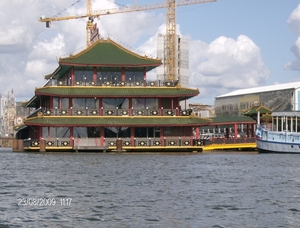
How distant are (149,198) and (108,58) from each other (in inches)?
2318

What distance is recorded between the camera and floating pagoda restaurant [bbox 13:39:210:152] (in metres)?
87.2

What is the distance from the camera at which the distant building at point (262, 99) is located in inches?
5187

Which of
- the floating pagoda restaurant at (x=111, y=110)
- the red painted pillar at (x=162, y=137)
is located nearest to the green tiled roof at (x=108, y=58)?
the floating pagoda restaurant at (x=111, y=110)

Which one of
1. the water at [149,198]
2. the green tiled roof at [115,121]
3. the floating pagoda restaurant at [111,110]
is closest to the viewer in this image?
the water at [149,198]

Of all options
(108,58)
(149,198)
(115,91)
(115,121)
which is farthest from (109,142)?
(149,198)

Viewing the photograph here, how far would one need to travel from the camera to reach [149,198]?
33.7 meters

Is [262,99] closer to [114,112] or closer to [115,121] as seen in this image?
[114,112]

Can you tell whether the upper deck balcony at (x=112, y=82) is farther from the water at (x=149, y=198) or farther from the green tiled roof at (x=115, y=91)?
the water at (x=149, y=198)

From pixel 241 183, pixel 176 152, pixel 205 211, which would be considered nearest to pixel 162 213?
pixel 205 211

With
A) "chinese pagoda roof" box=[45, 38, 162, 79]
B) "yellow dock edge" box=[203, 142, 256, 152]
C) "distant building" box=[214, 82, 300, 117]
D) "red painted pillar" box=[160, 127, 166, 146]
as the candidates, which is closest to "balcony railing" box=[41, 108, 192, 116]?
"red painted pillar" box=[160, 127, 166, 146]

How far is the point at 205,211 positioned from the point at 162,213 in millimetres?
2169
